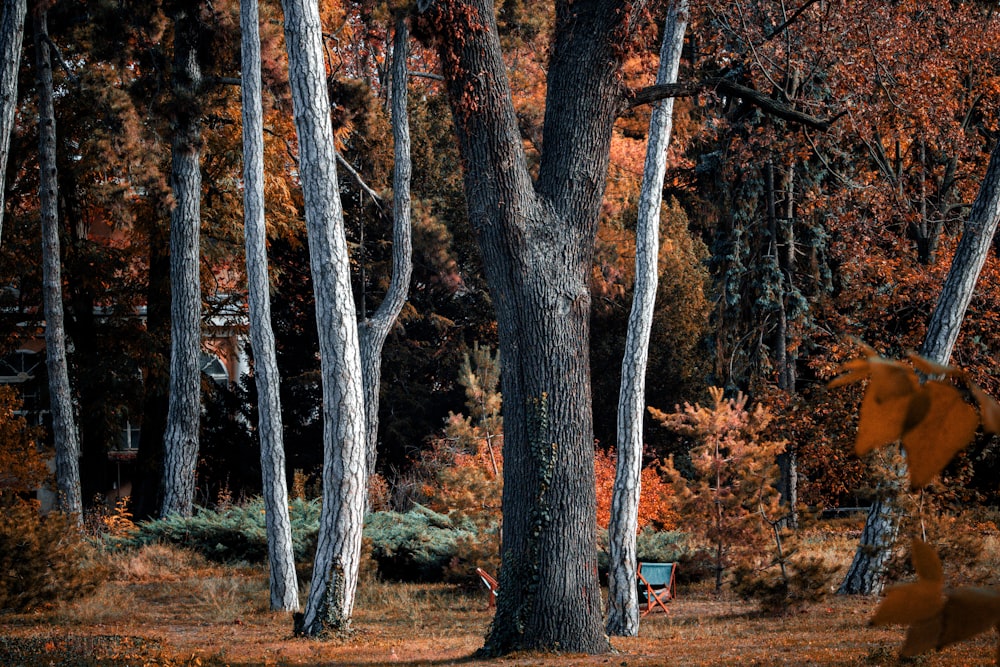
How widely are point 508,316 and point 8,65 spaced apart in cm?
772

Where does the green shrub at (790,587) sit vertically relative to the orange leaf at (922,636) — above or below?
below

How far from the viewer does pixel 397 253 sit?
16.2 meters

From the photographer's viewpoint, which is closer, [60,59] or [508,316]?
[508,316]


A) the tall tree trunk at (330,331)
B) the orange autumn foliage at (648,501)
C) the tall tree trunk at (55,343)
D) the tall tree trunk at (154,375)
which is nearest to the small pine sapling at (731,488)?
the orange autumn foliage at (648,501)

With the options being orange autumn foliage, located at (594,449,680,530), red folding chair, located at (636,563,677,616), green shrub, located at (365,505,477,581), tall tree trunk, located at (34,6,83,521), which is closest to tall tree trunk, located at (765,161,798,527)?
orange autumn foliage, located at (594,449,680,530)

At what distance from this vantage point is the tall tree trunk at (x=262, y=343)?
12.1 meters

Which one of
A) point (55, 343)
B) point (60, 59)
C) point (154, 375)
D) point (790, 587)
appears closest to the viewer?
point (790, 587)

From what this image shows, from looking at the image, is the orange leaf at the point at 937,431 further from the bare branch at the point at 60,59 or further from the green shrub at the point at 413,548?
the bare branch at the point at 60,59

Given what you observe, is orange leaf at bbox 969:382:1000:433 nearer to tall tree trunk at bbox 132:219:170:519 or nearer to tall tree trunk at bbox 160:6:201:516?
tall tree trunk at bbox 160:6:201:516

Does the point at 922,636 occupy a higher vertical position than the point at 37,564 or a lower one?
higher

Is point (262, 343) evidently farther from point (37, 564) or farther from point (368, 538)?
point (37, 564)

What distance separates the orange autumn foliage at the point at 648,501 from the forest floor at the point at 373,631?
2.63 m

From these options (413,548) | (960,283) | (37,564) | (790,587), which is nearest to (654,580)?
(790,587)

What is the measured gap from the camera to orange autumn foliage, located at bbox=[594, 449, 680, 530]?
56.1 ft
